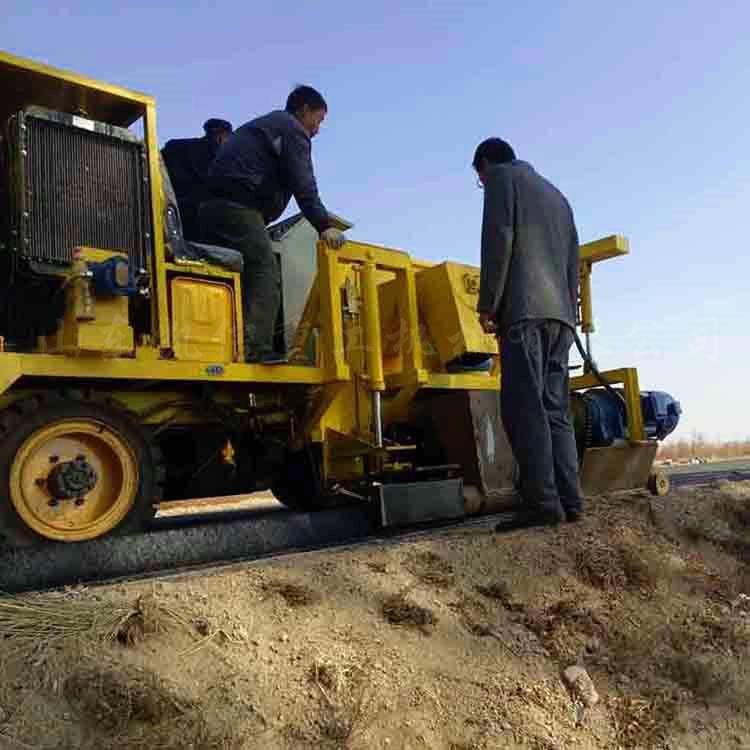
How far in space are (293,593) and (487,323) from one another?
2100mm

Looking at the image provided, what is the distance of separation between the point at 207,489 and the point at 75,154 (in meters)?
2.09

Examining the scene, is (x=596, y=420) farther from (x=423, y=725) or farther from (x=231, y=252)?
(x=423, y=725)

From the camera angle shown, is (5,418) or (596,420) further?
(596,420)

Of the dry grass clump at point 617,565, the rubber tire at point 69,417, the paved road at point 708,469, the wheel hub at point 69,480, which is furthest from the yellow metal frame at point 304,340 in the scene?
the paved road at point 708,469

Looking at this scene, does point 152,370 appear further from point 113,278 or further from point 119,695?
point 119,695

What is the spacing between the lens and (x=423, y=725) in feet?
7.34

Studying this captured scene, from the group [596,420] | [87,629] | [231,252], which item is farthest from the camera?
[596,420]

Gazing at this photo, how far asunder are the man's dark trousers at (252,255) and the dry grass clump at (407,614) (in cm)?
198

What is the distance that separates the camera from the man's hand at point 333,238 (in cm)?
428

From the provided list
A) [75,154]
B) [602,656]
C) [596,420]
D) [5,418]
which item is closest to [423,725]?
[602,656]

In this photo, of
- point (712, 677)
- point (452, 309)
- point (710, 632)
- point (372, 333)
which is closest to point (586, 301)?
point (452, 309)

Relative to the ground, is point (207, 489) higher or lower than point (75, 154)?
lower

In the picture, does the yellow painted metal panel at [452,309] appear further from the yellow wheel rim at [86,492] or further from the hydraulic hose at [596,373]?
the yellow wheel rim at [86,492]

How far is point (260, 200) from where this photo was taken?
463cm
